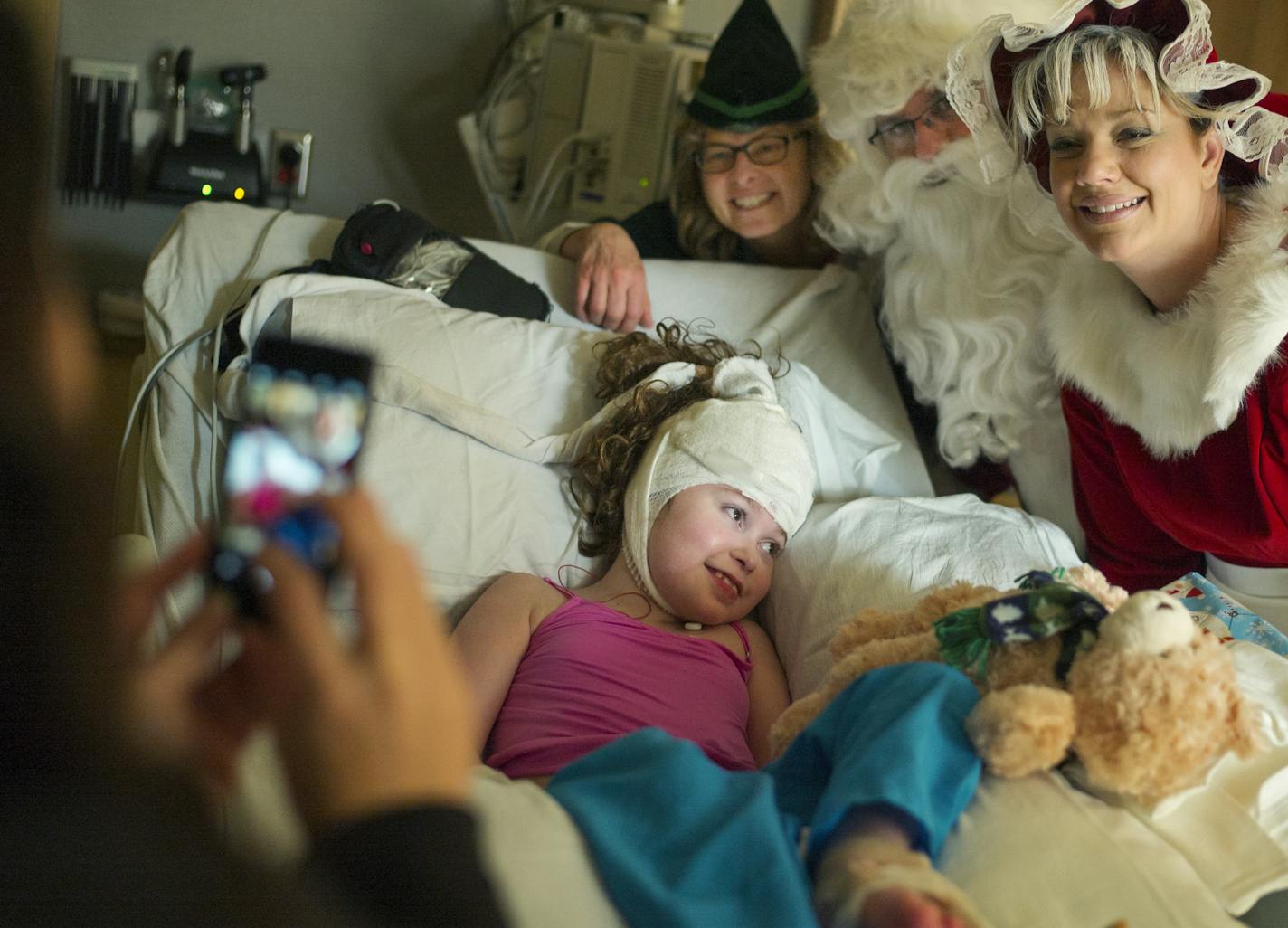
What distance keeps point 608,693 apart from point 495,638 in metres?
0.15

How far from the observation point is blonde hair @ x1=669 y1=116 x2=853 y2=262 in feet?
6.27

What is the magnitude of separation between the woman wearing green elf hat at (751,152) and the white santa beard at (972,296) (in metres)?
0.24

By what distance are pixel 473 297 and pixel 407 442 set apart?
313 mm

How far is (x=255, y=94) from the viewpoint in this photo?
2.59 metres

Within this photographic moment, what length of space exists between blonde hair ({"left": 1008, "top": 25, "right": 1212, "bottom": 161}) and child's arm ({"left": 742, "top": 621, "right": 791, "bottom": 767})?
73 centimetres

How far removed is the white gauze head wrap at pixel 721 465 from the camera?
1365 millimetres

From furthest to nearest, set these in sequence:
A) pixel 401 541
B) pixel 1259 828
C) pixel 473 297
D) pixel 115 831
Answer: pixel 473 297 → pixel 1259 828 → pixel 401 541 → pixel 115 831

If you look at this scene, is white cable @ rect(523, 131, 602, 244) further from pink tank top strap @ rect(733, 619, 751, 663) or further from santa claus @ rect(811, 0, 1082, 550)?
pink tank top strap @ rect(733, 619, 751, 663)

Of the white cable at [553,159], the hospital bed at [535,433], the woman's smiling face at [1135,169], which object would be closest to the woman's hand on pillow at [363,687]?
the hospital bed at [535,433]

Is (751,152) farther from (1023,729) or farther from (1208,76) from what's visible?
(1023,729)

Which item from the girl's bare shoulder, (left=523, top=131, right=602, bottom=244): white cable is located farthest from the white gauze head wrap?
(left=523, top=131, right=602, bottom=244): white cable

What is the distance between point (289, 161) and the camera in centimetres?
258

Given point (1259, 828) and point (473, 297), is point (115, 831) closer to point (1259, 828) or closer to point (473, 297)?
point (1259, 828)

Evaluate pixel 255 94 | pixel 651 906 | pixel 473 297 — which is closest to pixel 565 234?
pixel 473 297
